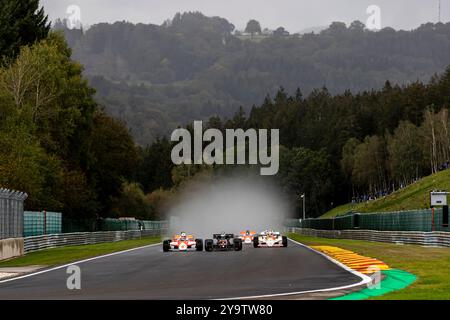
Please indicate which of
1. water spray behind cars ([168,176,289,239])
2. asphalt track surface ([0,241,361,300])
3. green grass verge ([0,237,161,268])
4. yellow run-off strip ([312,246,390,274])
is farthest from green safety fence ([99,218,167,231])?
water spray behind cars ([168,176,289,239])

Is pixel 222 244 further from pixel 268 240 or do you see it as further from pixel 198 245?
pixel 268 240

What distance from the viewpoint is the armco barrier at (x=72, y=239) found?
42.9 meters

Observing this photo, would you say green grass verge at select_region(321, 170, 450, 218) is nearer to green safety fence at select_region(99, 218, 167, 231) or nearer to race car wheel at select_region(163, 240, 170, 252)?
green safety fence at select_region(99, 218, 167, 231)

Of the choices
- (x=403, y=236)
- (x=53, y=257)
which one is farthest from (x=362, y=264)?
(x=403, y=236)

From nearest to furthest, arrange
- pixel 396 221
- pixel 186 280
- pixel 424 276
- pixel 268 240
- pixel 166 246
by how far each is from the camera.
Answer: pixel 424 276, pixel 186 280, pixel 166 246, pixel 268 240, pixel 396 221

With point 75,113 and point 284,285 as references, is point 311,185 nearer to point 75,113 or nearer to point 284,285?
point 75,113

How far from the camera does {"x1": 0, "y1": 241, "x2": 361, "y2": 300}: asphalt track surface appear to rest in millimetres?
17219

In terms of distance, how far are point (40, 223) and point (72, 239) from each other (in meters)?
8.02

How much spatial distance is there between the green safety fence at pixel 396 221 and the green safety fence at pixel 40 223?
823 inches

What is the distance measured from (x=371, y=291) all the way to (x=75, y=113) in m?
58.0

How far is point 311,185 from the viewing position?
190 m

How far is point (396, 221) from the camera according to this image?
175 feet

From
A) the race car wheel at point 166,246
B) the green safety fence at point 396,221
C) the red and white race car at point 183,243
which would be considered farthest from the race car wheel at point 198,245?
the green safety fence at point 396,221
